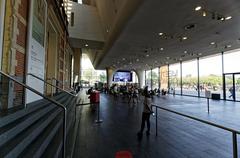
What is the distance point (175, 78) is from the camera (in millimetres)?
20922

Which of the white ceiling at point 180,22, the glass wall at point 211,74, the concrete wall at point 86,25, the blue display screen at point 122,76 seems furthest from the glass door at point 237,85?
the blue display screen at point 122,76

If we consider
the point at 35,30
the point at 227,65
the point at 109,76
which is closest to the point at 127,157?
the point at 35,30

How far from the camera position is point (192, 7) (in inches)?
210

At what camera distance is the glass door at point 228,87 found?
13.8 m

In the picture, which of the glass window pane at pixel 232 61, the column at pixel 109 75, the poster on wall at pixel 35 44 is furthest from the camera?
the column at pixel 109 75

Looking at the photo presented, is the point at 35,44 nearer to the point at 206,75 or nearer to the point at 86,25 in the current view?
the point at 86,25

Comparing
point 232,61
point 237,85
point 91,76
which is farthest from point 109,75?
point 237,85

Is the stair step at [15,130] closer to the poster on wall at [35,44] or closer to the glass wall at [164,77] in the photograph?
the poster on wall at [35,44]

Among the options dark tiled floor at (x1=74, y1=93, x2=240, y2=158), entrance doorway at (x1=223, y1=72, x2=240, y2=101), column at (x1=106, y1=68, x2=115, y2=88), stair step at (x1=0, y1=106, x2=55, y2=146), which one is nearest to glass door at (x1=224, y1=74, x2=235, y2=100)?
entrance doorway at (x1=223, y1=72, x2=240, y2=101)

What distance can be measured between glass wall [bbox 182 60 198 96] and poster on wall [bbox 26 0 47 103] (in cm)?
1592

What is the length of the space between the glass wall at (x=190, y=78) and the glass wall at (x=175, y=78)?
0.81 meters

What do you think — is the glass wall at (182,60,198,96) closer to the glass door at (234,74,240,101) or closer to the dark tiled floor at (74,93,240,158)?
the glass door at (234,74,240,101)

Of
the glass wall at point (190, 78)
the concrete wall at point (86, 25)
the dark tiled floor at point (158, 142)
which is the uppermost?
the concrete wall at point (86, 25)

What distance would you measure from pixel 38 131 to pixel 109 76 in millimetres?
23756
